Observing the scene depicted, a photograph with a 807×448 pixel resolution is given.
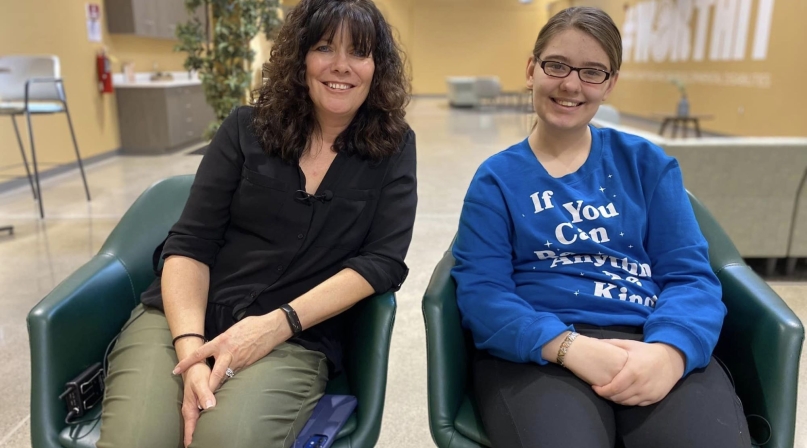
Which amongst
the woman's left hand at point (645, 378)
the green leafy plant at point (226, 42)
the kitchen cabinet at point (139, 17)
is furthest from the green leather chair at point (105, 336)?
the kitchen cabinet at point (139, 17)

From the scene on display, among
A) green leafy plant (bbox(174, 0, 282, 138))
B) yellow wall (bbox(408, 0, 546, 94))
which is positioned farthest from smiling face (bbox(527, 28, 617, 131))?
yellow wall (bbox(408, 0, 546, 94))

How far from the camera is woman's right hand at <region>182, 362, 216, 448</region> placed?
41.4 inches

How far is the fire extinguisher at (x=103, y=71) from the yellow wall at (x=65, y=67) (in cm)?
6

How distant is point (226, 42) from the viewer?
399 centimetres

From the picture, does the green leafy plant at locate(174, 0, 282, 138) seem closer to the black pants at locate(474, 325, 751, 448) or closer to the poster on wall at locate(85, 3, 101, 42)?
the poster on wall at locate(85, 3, 101, 42)

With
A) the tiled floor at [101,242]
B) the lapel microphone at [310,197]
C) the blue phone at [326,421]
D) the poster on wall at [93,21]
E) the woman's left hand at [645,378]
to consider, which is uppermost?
the poster on wall at [93,21]

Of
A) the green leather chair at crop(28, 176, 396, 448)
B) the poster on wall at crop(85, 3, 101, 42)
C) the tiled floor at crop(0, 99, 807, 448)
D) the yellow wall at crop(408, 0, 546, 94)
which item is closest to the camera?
the green leather chair at crop(28, 176, 396, 448)

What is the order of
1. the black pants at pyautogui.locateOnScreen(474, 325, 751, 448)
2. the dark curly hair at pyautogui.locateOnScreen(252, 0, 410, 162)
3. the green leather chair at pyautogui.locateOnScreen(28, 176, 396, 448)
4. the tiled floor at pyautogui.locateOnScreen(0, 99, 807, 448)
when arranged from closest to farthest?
1. the black pants at pyautogui.locateOnScreen(474, 325, 751, 448)
2. the green leather chair at pyautogui.locateOnScreen(28, 176, 396, 448)
3. the dark curly hair at pyautogui.locateOnScreen(252, 0, 410, 162)
4. the tiled floor at pyautogui.locateOnScreen(0, 99, 807, 448)

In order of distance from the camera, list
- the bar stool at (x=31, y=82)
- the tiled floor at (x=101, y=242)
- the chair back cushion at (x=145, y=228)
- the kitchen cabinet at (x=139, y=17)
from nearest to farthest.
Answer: the chair back cushion at (x=145, y=228) < the tiled floor at (x=101, y=242) < the bar stool at (x=31, y=82) < the kitchen cabinet at (x=139, y=17)

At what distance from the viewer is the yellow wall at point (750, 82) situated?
706cm

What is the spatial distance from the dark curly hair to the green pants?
18.2 inches

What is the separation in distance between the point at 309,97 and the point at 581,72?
1.99ft

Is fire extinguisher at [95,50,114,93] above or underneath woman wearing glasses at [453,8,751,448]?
above

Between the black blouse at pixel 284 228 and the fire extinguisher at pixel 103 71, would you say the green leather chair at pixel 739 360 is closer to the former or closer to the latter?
the black blouse at pixel 284 228
